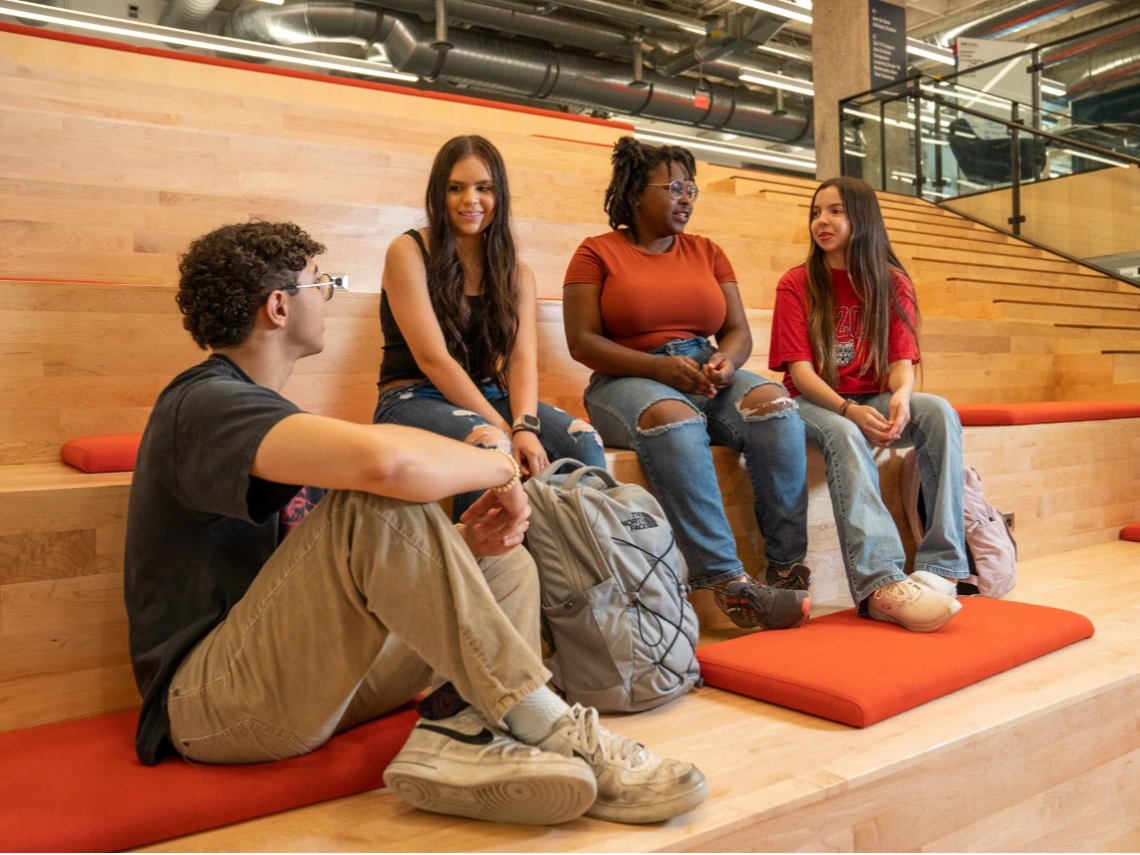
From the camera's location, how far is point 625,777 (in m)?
1.16

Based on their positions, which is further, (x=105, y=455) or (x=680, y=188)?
(x=680, y=188)

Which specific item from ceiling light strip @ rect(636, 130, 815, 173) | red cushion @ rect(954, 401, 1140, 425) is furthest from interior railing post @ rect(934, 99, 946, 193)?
red cushion @ rect(954, 401, 1140, 425)

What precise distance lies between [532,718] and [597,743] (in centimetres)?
Answer: 9

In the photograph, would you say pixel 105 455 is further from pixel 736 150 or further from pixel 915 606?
pixel 736 150

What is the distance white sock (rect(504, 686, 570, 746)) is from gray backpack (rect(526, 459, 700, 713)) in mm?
389

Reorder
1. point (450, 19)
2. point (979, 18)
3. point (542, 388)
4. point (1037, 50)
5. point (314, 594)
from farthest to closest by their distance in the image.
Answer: point (979, 18) → point (450, 19) → point (1037, 50) → point (542, 388) → point (314, 594)

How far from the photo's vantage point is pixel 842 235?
7.60ft

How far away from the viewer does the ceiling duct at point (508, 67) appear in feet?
23.4

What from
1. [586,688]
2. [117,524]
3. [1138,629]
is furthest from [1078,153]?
[117,524]

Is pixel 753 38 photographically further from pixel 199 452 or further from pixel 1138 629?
pixel 199 452

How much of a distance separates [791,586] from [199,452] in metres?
1.32

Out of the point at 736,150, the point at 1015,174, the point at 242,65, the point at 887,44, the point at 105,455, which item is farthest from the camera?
the point at 736,150

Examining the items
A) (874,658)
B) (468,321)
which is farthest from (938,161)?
(874,658)

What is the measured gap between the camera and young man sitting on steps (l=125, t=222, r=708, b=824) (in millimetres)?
1092
